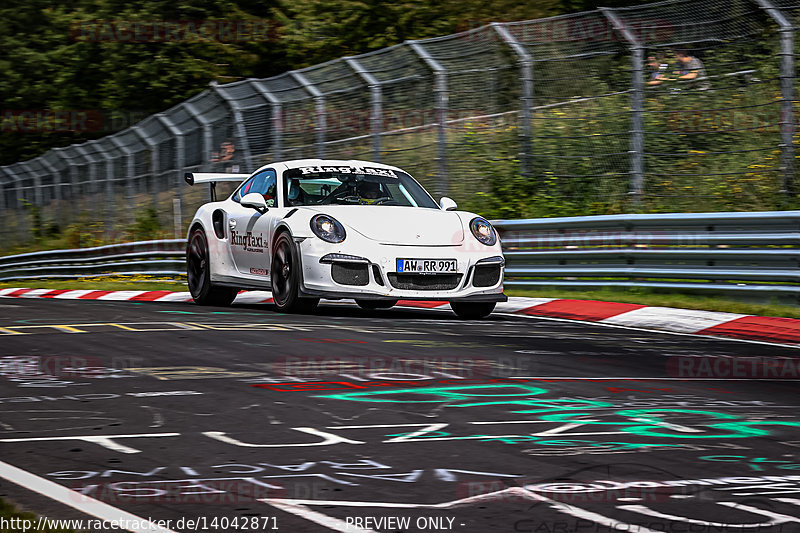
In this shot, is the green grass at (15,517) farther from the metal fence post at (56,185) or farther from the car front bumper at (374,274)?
the metal fence post at (56,185)

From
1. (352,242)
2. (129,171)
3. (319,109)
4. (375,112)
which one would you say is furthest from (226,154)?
(352,242)

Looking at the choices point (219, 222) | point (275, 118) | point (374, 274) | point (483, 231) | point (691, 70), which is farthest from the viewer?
point (275, 118)

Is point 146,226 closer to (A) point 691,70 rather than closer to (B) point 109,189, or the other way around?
(B) point 109,189

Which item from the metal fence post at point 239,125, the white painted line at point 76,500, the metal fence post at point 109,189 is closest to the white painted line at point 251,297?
the metal fence post at point 239,125

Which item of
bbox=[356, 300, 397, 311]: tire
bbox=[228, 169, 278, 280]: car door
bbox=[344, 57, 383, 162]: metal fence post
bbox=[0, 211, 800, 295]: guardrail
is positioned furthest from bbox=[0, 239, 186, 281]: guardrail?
bbox=[356, 300, 397, 311]: tire

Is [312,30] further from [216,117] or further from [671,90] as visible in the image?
[671,90]

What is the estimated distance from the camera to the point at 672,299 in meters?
11.3

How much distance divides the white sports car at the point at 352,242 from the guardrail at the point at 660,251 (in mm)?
1971

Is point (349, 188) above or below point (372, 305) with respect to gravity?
above

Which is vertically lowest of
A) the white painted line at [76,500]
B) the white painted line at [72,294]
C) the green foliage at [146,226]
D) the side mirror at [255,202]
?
the white painted line at [72,294]

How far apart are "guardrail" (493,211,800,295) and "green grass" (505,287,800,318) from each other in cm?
9

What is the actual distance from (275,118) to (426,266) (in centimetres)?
788

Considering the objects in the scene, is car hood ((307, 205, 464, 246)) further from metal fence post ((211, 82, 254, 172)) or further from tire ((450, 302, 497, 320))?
metal fence post ((211, 82, 254, 172))

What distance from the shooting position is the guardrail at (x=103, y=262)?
19.1 meters
